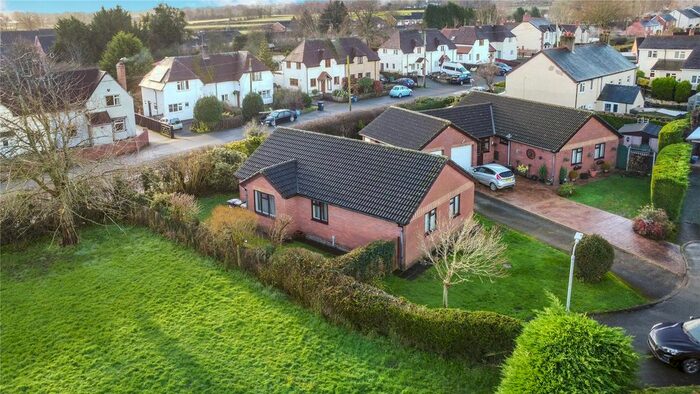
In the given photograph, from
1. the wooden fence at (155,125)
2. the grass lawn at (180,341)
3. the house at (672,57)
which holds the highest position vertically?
the house at (672,57)

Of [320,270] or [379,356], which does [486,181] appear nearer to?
[320,270]

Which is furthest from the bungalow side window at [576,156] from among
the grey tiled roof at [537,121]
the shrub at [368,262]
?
the shrub at [368,262]

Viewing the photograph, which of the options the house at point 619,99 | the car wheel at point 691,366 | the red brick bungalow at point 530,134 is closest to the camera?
the car wheel at point 691,366

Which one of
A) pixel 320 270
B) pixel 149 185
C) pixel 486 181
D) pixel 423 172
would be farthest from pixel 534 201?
pixel 149 185

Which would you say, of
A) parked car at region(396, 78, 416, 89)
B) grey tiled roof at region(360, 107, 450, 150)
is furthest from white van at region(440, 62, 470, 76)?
grey tiled roof at region(360, 107, 450, 150)

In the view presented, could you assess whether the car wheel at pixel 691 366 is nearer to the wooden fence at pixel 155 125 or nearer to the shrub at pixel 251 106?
the wooden fence at pixel 155 125

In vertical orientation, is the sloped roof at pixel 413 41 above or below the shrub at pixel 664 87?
above

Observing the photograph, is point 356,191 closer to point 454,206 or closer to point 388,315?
point 454,206
